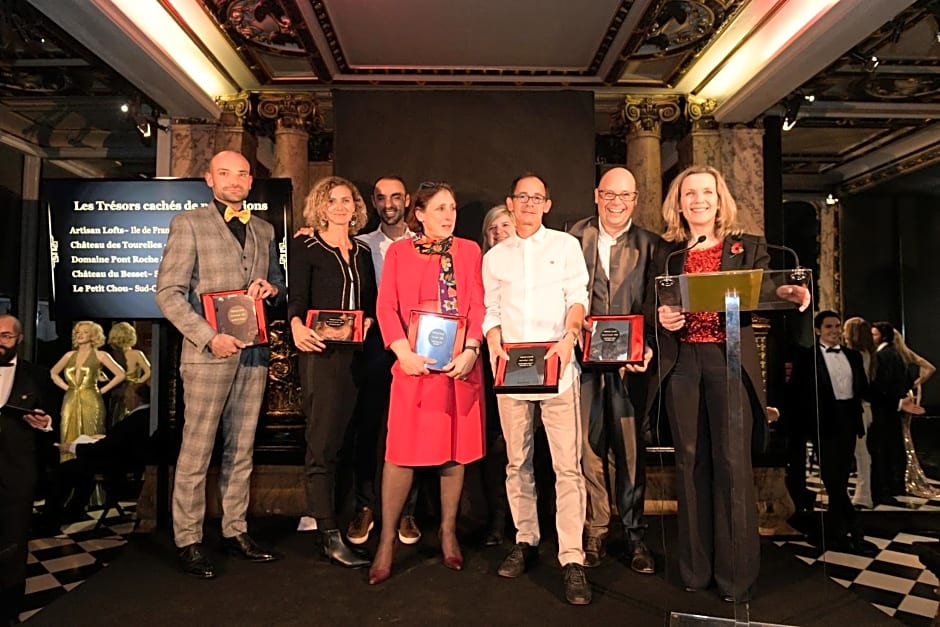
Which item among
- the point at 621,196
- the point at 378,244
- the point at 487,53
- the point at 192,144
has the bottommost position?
the point at 378,244

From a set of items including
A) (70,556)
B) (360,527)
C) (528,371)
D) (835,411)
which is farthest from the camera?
(70,556)

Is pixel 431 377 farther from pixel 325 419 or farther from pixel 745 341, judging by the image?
pixel 745 341

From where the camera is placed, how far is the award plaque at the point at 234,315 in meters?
3.15

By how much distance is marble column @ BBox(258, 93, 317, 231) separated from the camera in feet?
18.1

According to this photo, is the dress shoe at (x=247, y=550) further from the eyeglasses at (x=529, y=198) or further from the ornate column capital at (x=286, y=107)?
the ornate column capital at (x=286, y=107)

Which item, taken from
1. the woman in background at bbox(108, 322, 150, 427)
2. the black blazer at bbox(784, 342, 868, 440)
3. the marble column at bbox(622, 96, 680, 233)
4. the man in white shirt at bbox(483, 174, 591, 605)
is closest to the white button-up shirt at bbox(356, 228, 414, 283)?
the man in white shirt at bbox(483, 174, 591, 605)

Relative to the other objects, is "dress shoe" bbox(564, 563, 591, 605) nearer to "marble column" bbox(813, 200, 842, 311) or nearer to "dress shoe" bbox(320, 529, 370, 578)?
"dress shoe" bbox(320, 529, 370, 578)

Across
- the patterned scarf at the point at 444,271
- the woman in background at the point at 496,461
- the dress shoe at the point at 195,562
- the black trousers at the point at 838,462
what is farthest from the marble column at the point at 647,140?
the dress shoe at the point at 195,562

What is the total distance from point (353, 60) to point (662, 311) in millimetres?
3379

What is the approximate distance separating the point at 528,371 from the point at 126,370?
5.70m

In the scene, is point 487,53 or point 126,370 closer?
point 487,53

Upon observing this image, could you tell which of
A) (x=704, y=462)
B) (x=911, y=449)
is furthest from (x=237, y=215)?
(x=911, y=449)

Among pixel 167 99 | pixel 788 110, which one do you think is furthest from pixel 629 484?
pixel 167 99

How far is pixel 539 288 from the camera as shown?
3020mm
